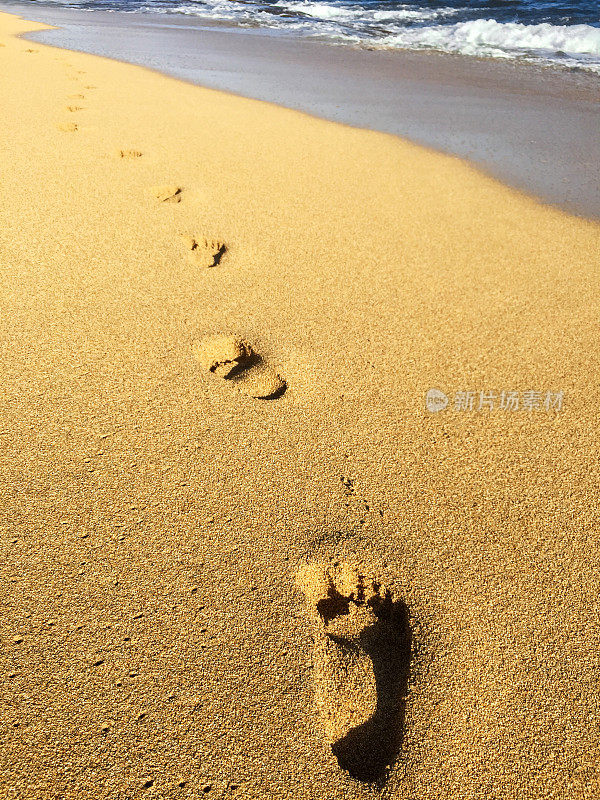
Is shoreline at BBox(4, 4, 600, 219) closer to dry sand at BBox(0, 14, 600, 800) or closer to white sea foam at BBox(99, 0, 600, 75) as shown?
white sea foam at BBox(99, 0, 600, 75)

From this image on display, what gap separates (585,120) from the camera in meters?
4.86

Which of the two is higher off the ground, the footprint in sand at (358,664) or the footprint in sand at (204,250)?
the footprint in sand at (204,250)

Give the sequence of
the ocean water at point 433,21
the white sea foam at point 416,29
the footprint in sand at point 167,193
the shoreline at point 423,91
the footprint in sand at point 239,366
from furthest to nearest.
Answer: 1. the ocean water at point 433,21
2. the white sea foam at point 416,29
3. the shoreline at point 423,91
4. the footprint in sand at point 167,193
5. the footprint in sand at point 239,366

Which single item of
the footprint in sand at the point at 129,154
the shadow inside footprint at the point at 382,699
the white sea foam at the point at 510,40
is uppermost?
the white sea foam at the point at 510,40

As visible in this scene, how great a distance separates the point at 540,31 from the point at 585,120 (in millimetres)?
5991

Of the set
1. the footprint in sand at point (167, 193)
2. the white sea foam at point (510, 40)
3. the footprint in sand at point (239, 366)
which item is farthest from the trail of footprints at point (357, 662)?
the white sea foam at point (510, 40)

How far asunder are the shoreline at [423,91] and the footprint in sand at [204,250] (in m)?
2.04

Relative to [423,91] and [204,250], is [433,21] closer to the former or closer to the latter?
[423,91]

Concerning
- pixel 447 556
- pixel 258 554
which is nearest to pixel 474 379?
pixel 447 556

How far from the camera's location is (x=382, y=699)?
1.11m

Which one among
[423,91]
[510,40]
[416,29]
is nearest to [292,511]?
[423,91]

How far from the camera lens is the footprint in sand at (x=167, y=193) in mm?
2942

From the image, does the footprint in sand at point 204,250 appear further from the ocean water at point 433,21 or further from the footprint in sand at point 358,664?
the ocean water at point 433,21

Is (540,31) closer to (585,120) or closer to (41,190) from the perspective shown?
(585,120)
